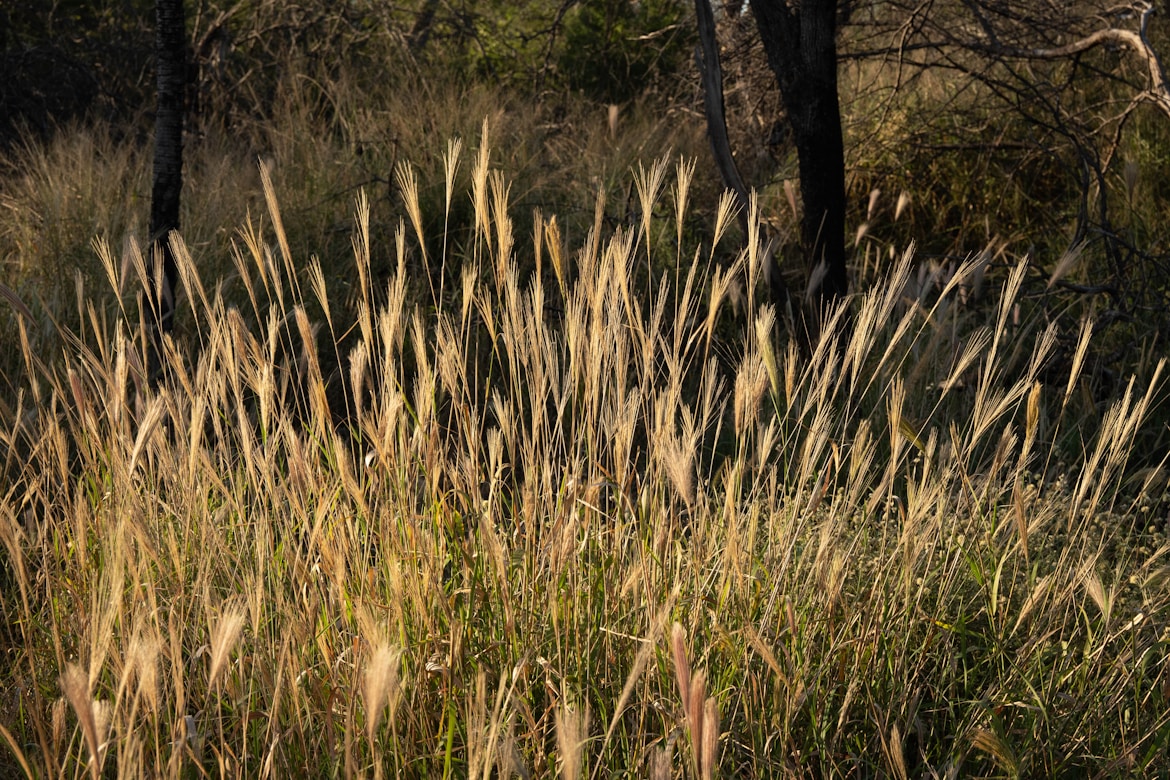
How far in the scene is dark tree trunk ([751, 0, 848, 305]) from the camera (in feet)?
11.6

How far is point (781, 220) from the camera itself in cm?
512

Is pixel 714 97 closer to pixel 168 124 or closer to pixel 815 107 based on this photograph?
pixel 815 107

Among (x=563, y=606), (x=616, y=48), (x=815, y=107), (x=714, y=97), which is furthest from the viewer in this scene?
(x=616, y=48)

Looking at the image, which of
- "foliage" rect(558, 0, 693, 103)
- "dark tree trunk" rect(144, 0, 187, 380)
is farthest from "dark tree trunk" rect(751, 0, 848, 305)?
"foliage" rect(558, 0, 693, 103)

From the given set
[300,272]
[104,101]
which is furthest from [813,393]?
[104,101]

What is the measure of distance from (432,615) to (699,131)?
4.93 m

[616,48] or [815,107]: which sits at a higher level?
[616,48]

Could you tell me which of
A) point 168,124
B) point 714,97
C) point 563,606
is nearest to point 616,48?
point 714,97

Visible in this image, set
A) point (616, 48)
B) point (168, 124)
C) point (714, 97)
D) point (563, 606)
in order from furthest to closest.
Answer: point (616, 48)
point (714, 97)
point (168, 124)
point (563, 606)

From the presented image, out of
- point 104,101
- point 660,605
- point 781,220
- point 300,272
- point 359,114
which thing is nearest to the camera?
point 660,605

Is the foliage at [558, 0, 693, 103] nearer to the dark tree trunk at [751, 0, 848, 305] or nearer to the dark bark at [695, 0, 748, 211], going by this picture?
the dark bark at [695, 0, 748, 211]

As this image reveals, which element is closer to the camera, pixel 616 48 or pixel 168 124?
pixel 168 124

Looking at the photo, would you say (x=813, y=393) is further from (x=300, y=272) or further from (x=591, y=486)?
(x=300, y=272)

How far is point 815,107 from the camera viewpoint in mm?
3592
